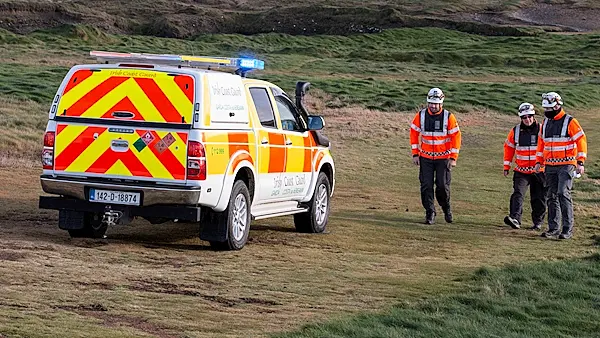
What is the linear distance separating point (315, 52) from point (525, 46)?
50.1ft

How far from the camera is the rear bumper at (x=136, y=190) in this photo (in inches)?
458

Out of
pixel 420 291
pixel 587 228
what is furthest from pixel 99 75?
pixel 587 228

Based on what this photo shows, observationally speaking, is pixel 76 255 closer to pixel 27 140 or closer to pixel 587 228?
pixel 587 228

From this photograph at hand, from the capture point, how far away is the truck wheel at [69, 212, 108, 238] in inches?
500

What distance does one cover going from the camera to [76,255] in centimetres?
1151

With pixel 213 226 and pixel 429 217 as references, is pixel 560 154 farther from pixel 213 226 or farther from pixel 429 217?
pixel 213 226

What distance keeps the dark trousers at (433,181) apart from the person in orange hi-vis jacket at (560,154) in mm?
1512

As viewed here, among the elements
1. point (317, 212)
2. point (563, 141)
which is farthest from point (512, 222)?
point (317, 212)

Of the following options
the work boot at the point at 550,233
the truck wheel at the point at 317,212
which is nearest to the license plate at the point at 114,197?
the truck wheel at the point at 317,212

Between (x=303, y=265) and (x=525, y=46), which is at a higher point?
(x=525, y=46)

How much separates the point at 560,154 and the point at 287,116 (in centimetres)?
370

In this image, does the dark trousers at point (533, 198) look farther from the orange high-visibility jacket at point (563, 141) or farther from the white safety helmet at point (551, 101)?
the white safety helmet at point (551, 101)

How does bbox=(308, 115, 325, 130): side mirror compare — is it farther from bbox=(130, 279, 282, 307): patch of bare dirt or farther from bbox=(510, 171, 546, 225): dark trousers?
bbox=(130, 279, 282, 307): patch of bare dirt

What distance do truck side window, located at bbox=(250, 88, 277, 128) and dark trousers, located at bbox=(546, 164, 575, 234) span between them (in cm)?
407
